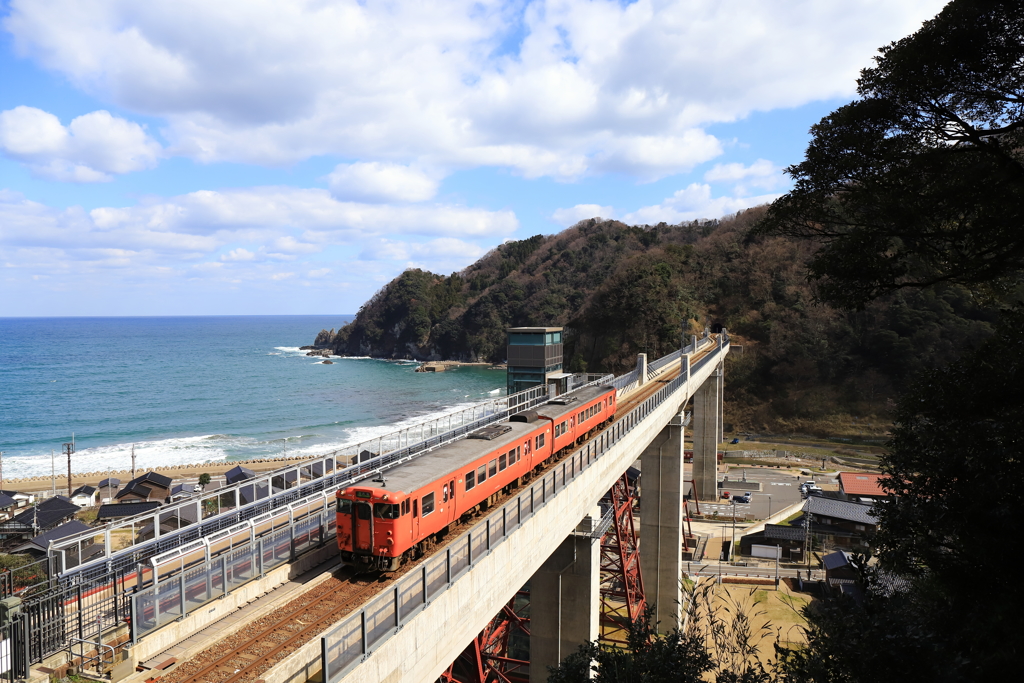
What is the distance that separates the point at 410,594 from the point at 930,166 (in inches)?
433

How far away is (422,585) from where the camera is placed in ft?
28.4

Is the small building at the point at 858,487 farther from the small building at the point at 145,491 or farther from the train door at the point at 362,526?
the small building at the point at 145,491

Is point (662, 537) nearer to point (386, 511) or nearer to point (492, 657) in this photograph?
point (492, 657)

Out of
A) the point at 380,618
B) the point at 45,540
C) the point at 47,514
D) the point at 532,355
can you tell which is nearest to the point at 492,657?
the point at 380,618

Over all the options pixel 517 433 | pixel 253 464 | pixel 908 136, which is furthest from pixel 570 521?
pixel 253 464

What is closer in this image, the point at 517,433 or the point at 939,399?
the point at 939,399

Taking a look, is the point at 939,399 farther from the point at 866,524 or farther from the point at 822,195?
the point at 866,524

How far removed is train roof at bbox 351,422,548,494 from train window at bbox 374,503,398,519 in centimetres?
33

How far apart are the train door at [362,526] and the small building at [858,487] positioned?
130ft

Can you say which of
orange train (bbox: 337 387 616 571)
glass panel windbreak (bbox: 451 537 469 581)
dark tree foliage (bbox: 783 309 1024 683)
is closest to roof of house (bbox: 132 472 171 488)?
orange train (bbox: 337 387 616 571)

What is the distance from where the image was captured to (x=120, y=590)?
9.77 meters

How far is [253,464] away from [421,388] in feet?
147

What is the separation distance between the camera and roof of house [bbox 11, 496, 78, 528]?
3241 cm

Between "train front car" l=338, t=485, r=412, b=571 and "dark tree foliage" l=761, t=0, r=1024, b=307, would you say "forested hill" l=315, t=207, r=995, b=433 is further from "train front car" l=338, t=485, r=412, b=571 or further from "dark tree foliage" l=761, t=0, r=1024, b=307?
"train front car" l=338, t=485, r=412, b=571
